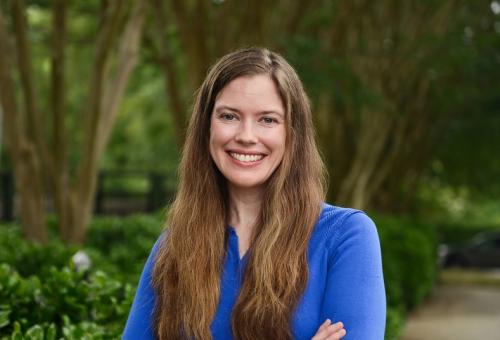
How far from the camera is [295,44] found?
10.4 m

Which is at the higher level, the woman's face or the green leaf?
the woman's face

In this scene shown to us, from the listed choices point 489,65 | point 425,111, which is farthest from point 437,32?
point 425,111

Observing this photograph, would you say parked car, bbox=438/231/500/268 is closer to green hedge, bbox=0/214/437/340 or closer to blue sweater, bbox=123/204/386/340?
green hedge, bbox=0/214/437/340

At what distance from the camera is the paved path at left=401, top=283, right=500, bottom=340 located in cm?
1516

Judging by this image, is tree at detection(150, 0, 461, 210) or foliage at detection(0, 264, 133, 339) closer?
foliage at detection(0, 264, 133, 339)

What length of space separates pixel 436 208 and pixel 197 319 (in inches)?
1591

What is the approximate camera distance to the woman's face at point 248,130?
2697mm

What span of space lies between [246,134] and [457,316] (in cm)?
1624

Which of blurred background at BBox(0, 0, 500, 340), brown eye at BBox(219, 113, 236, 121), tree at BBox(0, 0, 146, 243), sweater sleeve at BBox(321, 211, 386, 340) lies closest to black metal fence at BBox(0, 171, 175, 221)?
blurred background at BBox(0, 0, 500, 340)

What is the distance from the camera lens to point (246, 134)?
8.87ft

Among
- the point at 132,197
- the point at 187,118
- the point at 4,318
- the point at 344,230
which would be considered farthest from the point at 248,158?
the point at 132,197

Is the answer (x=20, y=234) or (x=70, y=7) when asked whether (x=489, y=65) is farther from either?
(x=20, y=234)

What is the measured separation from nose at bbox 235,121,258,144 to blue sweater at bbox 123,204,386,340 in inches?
11.7

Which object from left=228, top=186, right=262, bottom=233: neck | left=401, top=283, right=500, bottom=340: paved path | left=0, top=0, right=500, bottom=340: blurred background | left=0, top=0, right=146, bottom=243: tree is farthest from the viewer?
left=401, top=283, right=500, bottom=340: paved path
